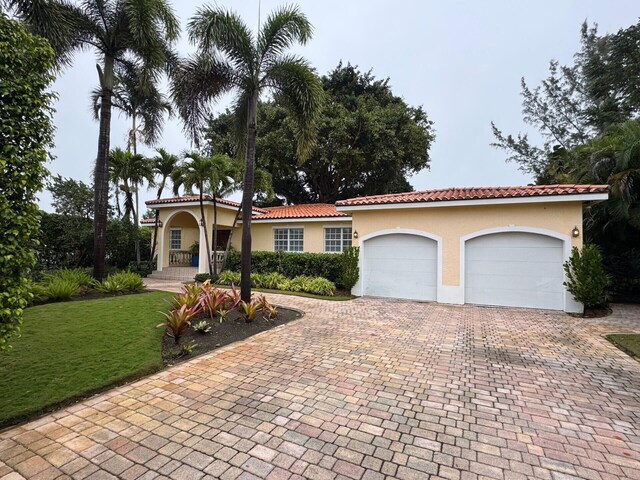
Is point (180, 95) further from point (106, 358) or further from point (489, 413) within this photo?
point (489, 413)

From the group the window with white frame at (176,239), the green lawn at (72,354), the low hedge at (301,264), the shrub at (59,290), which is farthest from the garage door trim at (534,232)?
the window with white frame at (176,239)

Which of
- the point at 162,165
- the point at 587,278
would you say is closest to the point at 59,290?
the point at 162,165

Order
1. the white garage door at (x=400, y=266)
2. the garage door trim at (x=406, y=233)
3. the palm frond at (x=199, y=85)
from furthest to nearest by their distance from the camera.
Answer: the white garage door at (x=400, y=266) → the garage door trim at (x=406, y=233) → the palm frond at (x=199, y=85)

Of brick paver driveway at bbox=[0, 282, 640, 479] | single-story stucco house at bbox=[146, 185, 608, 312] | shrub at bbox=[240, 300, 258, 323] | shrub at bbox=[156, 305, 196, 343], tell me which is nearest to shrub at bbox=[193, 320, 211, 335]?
shrub at bbox=[156, 305, 196, 343]

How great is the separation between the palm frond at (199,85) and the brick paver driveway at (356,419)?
7506 mm

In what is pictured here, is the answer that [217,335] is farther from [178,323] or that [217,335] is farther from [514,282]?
[514,282]

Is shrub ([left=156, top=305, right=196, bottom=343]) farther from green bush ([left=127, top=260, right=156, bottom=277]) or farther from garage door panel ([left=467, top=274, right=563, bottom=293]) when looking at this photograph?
green bush ([left=127, top=260, right=156, bottom=277])

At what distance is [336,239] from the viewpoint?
16.3 meters

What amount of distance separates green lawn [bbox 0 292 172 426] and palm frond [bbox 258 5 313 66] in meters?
7.57

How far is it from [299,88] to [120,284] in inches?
343

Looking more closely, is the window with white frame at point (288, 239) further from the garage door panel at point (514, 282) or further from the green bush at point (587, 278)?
the green bush at point (587, 278)

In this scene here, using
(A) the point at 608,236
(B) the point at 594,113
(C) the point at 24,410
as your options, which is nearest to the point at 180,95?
(C) the point at 24,410

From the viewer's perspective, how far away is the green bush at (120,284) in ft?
33.5

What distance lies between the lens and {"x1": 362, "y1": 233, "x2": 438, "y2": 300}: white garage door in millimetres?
11812
